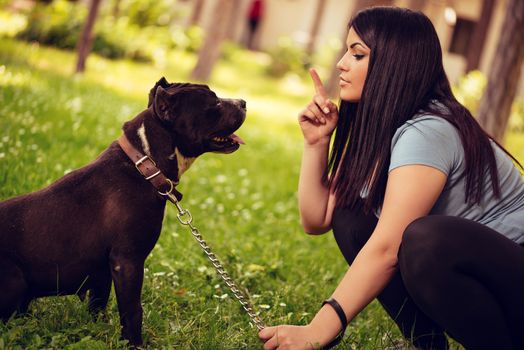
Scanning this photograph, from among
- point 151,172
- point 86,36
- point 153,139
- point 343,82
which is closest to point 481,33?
point 86,36

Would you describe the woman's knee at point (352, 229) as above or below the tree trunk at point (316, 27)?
above

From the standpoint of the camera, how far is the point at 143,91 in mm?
11617

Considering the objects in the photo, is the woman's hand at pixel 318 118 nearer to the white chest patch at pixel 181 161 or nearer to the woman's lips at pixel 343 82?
the woman's lips at pixel 343 82

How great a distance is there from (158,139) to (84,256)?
1.96 ft

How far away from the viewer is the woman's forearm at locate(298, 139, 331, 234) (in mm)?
3414

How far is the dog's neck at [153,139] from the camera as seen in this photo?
292 cm

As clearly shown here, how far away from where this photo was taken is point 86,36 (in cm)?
1139

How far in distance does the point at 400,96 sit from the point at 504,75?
5876 mm

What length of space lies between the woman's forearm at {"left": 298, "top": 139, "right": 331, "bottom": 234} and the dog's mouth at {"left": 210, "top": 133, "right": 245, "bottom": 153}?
0.44m

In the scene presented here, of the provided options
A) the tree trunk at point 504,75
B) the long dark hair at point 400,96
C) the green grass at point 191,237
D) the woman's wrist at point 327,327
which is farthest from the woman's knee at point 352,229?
the tree trunk at point 504,75

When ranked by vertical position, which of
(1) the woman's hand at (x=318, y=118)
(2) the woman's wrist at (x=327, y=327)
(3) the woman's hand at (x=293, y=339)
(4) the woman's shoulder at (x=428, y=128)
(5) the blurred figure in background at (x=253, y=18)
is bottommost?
(5) the blurred figure in background at (x=253, y=18)

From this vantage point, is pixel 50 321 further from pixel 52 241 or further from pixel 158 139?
pixel 158 139

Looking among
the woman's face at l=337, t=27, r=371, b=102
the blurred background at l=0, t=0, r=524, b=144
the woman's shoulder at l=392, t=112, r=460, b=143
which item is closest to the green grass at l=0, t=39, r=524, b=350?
the woman's shoulder at l=392, t=112, r=460, b=143

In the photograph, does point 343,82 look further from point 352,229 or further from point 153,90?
point 153,90
